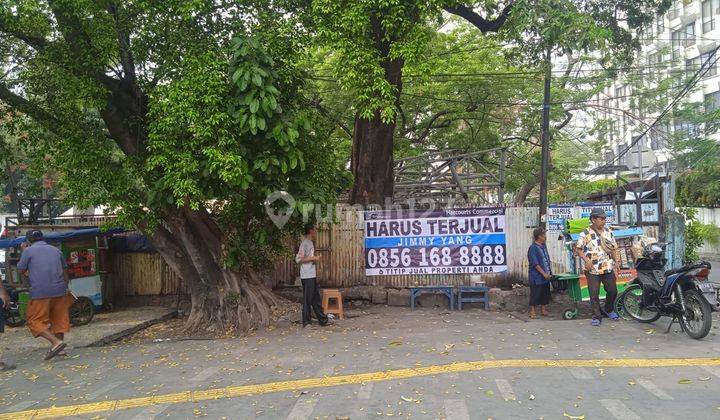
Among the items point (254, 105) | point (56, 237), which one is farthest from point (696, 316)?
point (56, 237)

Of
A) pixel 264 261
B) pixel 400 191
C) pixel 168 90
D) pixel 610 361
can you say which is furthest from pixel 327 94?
pixel 610 361

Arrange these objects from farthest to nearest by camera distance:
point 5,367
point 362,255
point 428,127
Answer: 1. point 428,127
2. point 362,255
3. point 5,367

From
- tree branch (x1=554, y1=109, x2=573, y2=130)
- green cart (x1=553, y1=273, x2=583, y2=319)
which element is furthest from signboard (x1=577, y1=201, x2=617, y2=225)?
tree branch (x1=554, y1=109, x2=573, y2=130)

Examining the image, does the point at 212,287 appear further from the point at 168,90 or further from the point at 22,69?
the point at 22,69

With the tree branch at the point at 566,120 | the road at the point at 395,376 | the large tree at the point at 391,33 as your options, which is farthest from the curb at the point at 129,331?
the tree branch at the point at 566,120

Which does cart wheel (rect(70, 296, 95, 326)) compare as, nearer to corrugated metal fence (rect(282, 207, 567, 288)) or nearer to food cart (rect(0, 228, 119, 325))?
food cart (rect(0, 228, 119, 325))

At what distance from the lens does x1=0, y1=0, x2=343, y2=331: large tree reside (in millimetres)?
7516

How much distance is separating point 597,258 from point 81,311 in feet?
28.9

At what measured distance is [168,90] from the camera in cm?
770

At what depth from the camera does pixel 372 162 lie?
11820mm

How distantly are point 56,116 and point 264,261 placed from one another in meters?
3.95

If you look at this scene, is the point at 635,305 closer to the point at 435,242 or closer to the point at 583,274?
the point at 583,274

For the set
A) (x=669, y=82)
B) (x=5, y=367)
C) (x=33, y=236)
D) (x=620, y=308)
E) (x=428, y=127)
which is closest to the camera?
(x=5, y=367)

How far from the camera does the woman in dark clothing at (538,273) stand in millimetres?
9094
